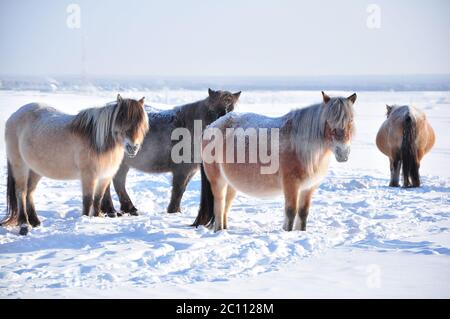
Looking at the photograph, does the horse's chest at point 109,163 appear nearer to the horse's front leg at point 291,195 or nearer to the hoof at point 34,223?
the hoof at point 34,223

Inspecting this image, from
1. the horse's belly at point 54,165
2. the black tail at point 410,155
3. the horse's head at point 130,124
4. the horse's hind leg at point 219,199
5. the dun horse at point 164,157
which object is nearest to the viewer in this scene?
the horse's head at point 130,124

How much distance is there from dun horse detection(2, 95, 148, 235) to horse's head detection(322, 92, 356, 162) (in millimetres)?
2191

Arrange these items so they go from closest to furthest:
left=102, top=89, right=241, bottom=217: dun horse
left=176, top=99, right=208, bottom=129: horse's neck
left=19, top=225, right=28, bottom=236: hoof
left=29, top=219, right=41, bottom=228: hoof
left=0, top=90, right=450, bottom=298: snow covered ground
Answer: left=0, top=90, right=450, bottom=298: snow covered ground → left=19, top=225, right=28, bottom=236: hoof → left=29, top=219, right=41, bottom=228: hoof → left=176, top=99, right=208, bottom=129: horse's neck → left=102, top=89, right=241, bottom=217: dun horse

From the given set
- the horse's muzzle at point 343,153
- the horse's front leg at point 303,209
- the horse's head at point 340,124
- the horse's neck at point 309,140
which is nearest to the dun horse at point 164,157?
the horse's neck at point 309,140

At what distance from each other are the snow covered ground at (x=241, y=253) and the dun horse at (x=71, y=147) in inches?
16.1

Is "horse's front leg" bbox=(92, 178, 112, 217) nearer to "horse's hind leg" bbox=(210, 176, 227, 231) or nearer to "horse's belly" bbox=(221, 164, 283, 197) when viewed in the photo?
"horse's hind leg" bbox=(210, 176, 227, 231)

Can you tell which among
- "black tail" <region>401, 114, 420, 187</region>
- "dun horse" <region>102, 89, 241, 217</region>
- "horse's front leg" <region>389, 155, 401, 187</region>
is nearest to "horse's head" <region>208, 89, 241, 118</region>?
"dun horse" <region>102, 89, 241, 217</region>

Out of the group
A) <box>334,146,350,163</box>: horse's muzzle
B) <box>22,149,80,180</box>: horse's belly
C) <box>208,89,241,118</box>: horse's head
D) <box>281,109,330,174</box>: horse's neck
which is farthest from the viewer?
<box>208,89,241,118</box>: horse's head

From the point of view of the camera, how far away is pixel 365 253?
481cm

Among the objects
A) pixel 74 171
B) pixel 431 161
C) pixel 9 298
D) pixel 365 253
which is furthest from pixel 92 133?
pixel 431 161

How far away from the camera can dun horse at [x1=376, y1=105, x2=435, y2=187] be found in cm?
978

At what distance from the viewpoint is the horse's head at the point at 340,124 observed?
5148 mm
